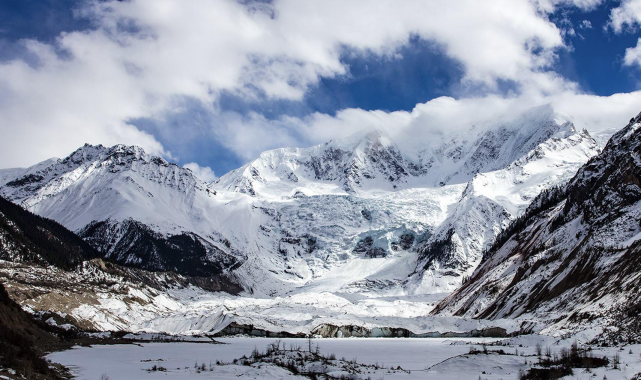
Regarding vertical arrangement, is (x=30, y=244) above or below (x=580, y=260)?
above

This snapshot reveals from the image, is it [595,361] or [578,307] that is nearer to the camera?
[595,361]

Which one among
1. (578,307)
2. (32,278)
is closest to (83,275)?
(32,278)

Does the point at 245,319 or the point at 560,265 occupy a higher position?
the point at 560,265

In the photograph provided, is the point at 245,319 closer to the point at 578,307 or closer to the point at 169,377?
the point at 578,307

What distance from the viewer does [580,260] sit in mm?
81375

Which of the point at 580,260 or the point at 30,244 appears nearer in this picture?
the point at 580,260

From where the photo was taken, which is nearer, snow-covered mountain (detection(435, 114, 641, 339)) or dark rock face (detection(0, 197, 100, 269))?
snow-covered mountain (detection(435, 114, 641, 339))

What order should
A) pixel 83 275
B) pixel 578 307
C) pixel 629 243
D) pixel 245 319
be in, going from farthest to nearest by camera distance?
pixel 83 275 < pixel 245 319 < pixel 629 243 < pixel 578 307

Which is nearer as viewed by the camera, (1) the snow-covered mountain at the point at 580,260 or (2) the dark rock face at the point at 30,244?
(1) the snow-covered mountain at the point at 580,260

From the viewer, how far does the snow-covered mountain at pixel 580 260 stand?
189 ft

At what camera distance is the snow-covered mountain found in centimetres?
5756

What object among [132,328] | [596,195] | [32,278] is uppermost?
[596,195]

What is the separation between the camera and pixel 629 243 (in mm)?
72125

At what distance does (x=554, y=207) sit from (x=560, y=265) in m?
55.5
